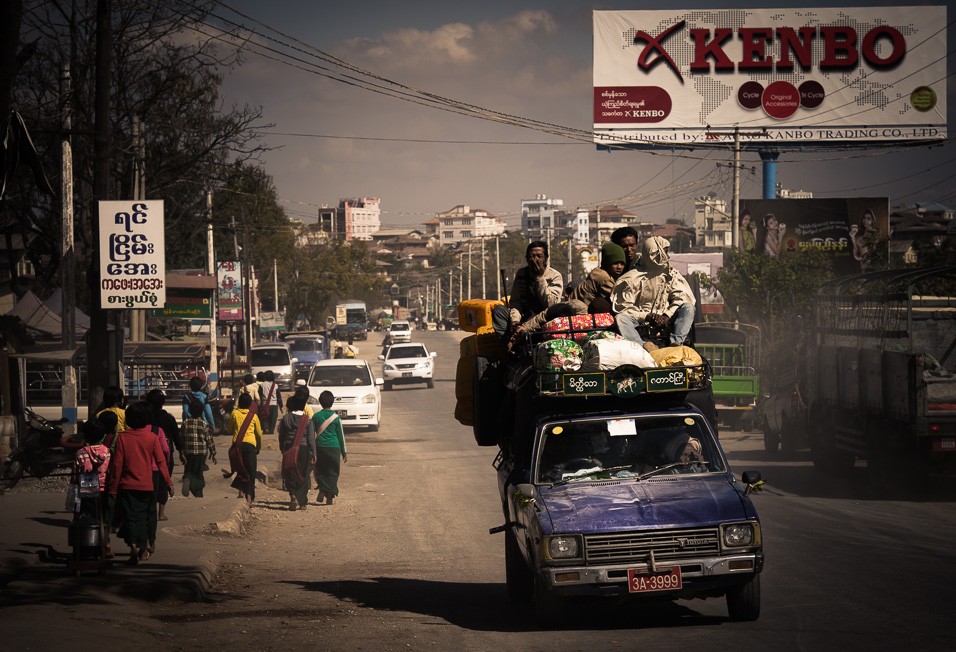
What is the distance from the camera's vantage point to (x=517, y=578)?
390 inches

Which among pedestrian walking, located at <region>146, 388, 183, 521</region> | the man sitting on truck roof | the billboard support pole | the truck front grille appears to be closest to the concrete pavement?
pedestrian walking, located at <region>146, 388, 183, 521</region>

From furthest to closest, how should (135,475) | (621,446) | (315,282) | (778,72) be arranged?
(315,282) < (778,72) < (135,475) < (621,446)

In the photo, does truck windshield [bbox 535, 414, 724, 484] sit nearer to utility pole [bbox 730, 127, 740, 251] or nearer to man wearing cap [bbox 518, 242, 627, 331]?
man wearing cap [bbox 518, 242, 627, 331]

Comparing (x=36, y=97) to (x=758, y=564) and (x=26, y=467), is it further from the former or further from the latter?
(x=758, y=564)

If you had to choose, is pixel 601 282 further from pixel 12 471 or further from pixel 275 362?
pixel 275 362

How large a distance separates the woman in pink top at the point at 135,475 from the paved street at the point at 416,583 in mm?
424

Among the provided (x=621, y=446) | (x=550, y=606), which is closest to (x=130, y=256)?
(x=621, y=446)

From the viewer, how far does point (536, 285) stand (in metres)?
11.1

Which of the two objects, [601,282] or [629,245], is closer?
[601,282]

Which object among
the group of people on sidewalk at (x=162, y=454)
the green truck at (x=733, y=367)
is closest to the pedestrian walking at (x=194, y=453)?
the group of people on sidewalk at (x=162, y=454)

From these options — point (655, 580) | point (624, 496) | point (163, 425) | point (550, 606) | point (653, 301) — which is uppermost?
point (653, 301)

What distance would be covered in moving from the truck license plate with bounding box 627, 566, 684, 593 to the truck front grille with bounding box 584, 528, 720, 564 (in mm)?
86

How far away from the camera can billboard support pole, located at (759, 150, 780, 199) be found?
4953 cm

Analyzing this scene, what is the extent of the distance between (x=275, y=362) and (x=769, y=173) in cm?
2354
